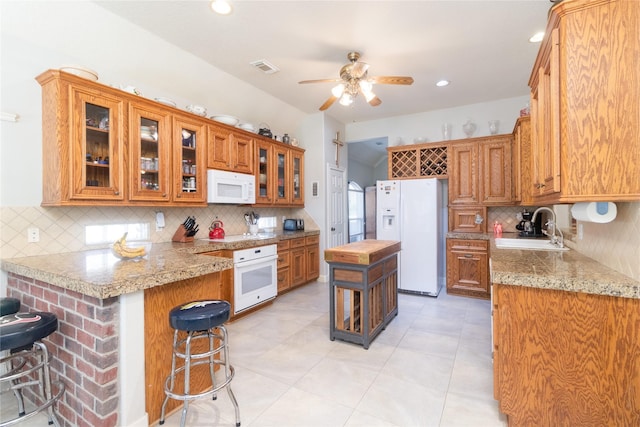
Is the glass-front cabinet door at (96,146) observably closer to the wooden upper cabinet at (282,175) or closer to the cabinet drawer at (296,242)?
the wooden upper cabinet at (282,175)

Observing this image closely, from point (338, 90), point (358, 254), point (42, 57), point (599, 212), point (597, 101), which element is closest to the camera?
point (597, 101)

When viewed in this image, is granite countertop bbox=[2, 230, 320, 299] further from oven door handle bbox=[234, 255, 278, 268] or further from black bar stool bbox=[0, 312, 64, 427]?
oven door handle bbox=[234, 255, 278, 268]

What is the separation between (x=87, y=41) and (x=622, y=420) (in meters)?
4.29

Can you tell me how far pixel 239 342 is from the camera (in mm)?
2801

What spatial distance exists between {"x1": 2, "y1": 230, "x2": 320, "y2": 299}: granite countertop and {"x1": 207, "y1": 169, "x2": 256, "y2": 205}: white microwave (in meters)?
1.32

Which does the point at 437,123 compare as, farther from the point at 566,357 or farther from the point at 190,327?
the point at 190,327

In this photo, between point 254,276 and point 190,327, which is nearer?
point 190,327

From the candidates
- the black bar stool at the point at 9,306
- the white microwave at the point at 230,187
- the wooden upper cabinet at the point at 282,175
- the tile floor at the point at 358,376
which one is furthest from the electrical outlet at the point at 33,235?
the wooden upper cabinet at the point at 282,175

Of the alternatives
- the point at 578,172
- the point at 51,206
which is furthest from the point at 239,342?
the point at 578,172

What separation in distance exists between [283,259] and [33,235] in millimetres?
2590

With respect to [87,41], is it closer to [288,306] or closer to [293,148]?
[293,148]

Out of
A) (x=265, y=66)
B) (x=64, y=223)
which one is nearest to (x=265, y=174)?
(x=265, y=66)

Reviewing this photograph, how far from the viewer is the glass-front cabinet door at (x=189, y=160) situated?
305 cm

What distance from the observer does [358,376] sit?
87.4 inches
